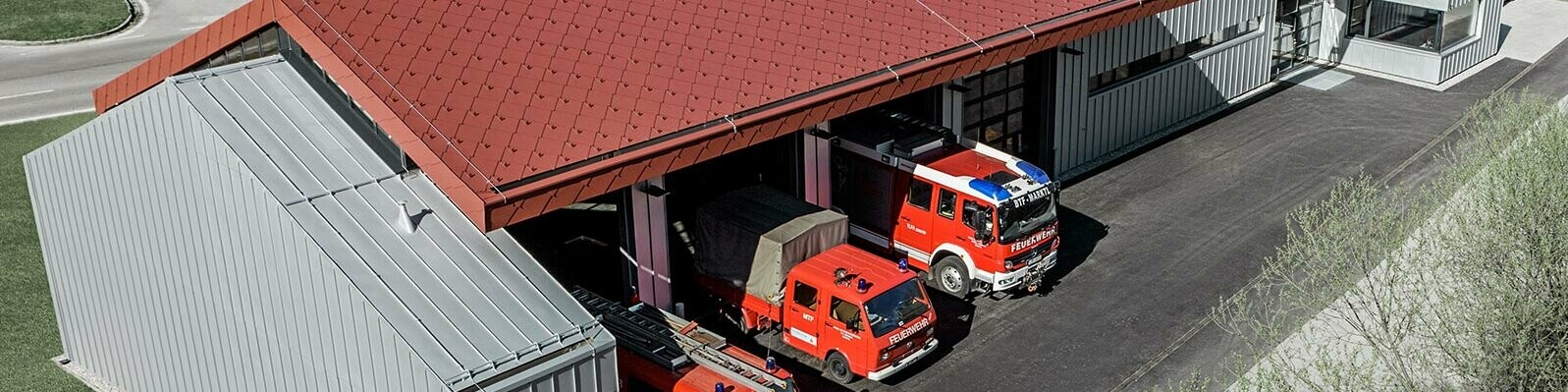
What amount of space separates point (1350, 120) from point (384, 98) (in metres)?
24.6

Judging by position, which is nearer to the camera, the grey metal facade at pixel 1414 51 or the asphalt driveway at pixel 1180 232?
the asphalt driveway at pixel 1180 232

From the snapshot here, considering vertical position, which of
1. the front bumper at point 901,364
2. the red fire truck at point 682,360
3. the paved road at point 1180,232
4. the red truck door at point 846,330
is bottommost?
the paved road at point 1180,232

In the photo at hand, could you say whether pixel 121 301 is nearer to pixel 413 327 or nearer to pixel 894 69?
pixel 413 327

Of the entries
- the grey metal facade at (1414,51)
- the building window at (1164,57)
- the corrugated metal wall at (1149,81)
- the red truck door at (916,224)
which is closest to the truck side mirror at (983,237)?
the red truck door at (916,224)

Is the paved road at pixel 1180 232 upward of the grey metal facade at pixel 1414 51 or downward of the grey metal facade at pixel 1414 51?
downward

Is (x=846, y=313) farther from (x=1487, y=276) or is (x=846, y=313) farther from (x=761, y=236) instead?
(x=1487, y=276)

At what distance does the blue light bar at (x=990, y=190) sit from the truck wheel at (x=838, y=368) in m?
4.03

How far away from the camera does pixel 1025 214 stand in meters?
24.5

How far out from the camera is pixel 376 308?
56.5ft

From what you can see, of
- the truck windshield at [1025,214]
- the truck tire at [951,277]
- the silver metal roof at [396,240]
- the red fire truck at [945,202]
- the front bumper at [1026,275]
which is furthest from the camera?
the truck tire at [951,277]

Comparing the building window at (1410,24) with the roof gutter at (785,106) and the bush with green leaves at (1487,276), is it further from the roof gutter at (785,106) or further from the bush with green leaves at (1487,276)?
the bush with green leaves at (1487,276)

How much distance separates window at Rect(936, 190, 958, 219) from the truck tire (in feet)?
2.64

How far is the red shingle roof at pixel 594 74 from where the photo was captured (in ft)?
63.7

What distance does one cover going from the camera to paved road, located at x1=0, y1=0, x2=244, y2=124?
38.7 m
